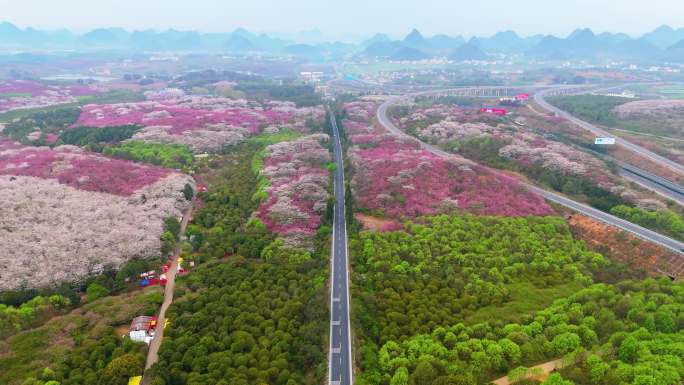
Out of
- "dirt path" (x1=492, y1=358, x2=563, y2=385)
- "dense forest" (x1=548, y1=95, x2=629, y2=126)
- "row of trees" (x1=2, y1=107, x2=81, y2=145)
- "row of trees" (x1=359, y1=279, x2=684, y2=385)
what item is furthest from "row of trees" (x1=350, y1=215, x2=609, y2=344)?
"row of trees" (x1=2, y1=107, x2=81, y2=145)

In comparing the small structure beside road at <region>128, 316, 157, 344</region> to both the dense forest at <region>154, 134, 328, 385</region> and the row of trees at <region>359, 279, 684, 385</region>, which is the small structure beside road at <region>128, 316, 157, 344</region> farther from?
the row of trees at <region>359, 279, 684, 385</region>

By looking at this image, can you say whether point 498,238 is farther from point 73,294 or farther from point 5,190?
point 5,190

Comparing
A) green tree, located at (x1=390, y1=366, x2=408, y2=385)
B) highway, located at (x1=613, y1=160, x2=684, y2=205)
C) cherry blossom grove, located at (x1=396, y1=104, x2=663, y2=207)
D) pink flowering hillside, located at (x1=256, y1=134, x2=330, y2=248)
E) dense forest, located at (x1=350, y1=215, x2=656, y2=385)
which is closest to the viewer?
green tree, located at (x1=390, y1=366, x2=408, y2=385)

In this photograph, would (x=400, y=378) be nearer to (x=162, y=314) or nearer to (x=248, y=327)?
(x=248, y=327)

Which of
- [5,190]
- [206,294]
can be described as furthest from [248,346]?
[5,190]

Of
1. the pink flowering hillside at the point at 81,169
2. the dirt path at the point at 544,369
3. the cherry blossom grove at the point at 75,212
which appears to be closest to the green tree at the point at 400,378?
the dirt path at the point at 544,369

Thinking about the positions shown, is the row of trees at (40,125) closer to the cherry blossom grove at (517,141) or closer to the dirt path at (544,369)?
A: the cherry blossom grove at (517,141)
